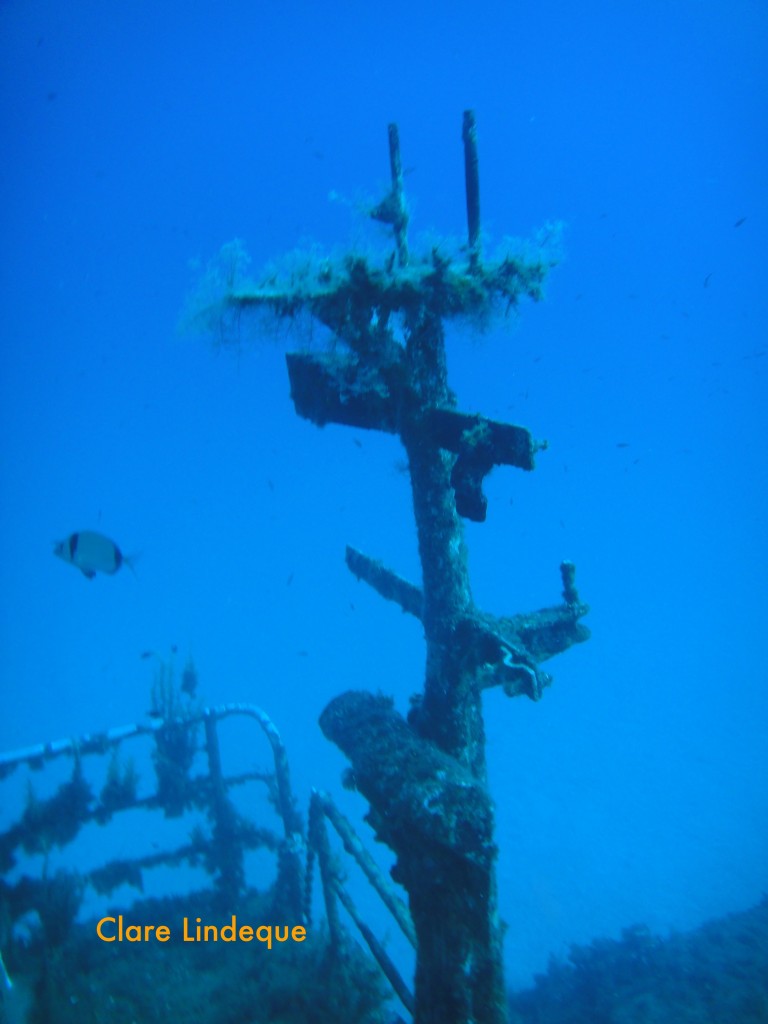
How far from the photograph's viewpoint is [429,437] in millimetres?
5285

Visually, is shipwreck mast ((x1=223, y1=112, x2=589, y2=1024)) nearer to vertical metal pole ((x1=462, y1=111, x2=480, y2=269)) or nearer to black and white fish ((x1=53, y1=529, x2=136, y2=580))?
vertical metal pole ((x1=462, y1=111, x2=480, y2=269))

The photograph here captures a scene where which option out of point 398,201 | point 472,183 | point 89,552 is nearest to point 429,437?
point 398,201

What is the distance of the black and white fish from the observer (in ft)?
21.6

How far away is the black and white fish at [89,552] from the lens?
21.6 feet

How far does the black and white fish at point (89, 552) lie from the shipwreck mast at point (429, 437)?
10.6 ft

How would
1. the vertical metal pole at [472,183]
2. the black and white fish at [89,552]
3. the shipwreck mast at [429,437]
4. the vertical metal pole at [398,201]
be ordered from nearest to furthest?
1. the shipwreck mast at [429,437]
2. the vertical metal pole at [472,183]
3. the vertical metal pole at [398,201]
4. the black and white fish at [89,552]

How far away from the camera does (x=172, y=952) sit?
750cm

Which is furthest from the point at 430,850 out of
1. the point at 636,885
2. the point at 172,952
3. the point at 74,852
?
the point at 74,852

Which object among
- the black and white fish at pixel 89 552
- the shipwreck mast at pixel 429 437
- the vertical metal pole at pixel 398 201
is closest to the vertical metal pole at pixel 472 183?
the shipwreck mast at pixel 429 437

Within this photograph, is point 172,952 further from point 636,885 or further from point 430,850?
point 636,885

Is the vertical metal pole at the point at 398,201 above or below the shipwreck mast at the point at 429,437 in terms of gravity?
above

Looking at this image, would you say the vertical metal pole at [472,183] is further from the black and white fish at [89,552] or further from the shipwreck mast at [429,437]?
the black and white fish at [89,552]

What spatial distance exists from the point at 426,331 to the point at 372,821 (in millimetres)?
4315

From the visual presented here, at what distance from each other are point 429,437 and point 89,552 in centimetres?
435
